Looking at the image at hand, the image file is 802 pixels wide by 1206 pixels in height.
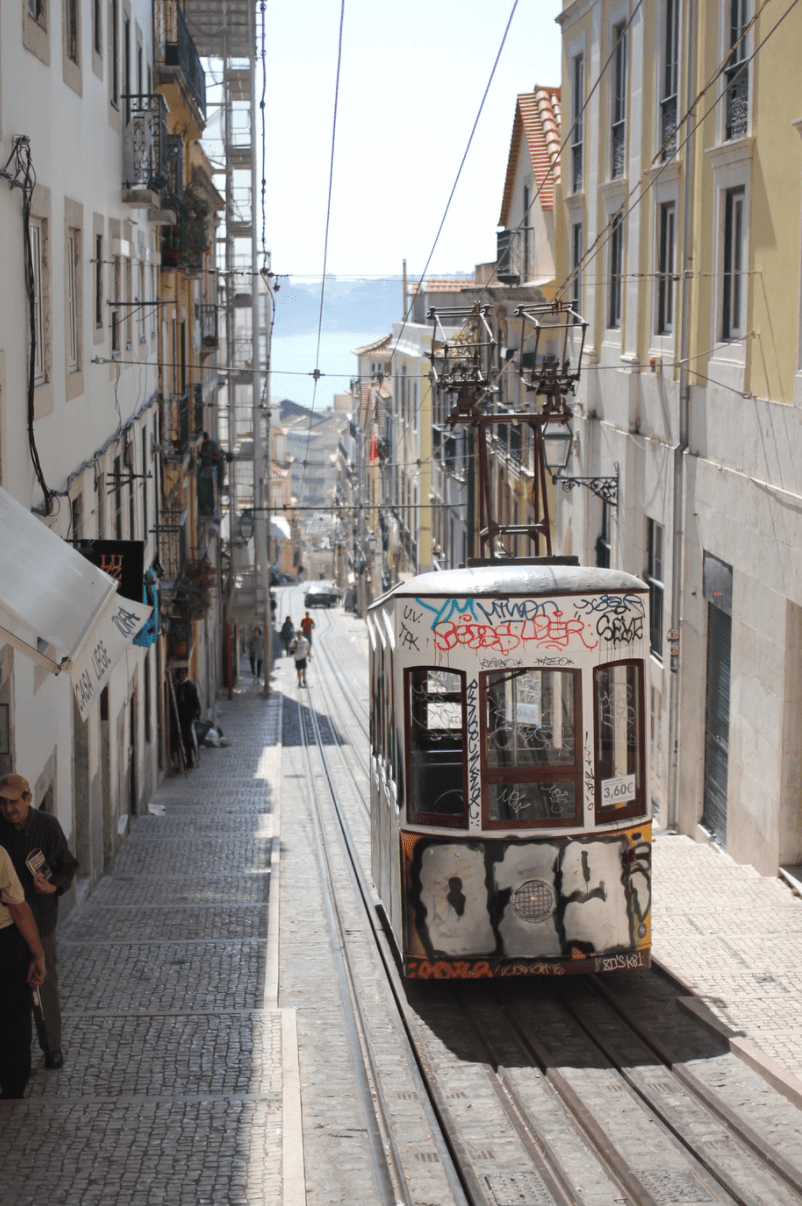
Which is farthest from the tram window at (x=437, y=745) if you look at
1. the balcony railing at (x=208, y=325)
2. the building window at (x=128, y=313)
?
the balcony railing at (x=208, y=325)

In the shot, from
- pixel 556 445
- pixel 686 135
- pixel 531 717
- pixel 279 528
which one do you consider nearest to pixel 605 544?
pixel 556 445

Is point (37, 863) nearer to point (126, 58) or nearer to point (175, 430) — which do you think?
point (126, 58)

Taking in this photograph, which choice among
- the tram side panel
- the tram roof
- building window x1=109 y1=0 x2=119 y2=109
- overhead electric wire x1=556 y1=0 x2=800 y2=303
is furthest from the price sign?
building window x1=109 y1=0 x2=119 y2=109

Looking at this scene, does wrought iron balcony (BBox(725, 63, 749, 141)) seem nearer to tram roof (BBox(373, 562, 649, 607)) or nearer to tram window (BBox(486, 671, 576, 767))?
tram roof (BBox(373, 562, 649, 607))

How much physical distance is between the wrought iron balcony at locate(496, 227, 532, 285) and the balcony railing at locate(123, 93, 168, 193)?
10.9 metres

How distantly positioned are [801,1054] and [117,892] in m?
7.23

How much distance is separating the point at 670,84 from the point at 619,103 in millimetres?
3048

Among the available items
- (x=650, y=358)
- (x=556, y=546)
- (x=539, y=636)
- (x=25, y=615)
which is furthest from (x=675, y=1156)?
(x=556, y=546)

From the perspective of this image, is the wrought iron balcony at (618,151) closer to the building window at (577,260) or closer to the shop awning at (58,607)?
the building window at (577,260)

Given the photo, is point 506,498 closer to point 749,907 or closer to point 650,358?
point 650,358

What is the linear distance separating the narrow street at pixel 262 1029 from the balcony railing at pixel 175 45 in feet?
45.5

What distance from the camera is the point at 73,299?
13570 mm

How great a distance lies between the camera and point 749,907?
36.9 ft

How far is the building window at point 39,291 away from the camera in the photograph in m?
11.0
